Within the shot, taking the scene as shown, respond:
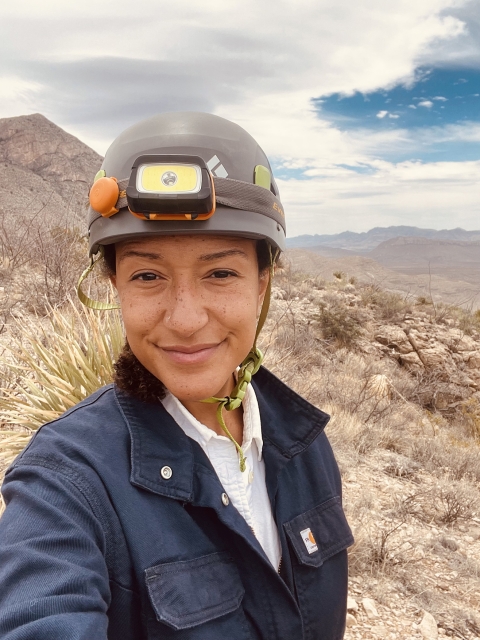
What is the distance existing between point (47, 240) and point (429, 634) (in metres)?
7.50

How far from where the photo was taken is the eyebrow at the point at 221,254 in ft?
4.52

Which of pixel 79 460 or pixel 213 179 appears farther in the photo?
pixel 213 179

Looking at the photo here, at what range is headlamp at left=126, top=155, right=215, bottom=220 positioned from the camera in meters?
1.31

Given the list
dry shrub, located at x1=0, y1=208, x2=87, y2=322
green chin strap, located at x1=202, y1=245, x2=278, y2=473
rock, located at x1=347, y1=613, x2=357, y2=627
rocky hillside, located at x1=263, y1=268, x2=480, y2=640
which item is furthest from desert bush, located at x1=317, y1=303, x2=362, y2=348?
green chin strap, located at x1=202, y1=245, x2=278, y2=473

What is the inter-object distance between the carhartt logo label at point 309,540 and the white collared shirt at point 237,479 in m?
0.08

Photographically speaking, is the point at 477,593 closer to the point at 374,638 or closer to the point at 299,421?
the point at 374,638

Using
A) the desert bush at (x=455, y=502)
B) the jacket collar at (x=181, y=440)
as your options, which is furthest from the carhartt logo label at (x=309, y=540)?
the desert bush at (x=455, y=502)

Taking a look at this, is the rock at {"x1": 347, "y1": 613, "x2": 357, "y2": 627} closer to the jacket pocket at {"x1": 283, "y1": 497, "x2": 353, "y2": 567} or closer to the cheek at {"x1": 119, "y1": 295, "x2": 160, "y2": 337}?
the jacket pocket at {"x1": 283, "y1": 497, "x2": 353, "y2": 567}

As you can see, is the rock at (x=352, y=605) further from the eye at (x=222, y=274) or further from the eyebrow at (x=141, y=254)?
the eyebrow at (x=141, y=254)

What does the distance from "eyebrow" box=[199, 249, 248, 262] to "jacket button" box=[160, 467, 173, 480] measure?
0.56 metres

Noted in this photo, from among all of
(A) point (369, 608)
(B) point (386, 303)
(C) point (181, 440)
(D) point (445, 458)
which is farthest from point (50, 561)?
(B) point (386, 303)

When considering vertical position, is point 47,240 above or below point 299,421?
above

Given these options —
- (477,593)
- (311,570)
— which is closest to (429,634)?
(477,593)

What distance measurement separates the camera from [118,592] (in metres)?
1.06
